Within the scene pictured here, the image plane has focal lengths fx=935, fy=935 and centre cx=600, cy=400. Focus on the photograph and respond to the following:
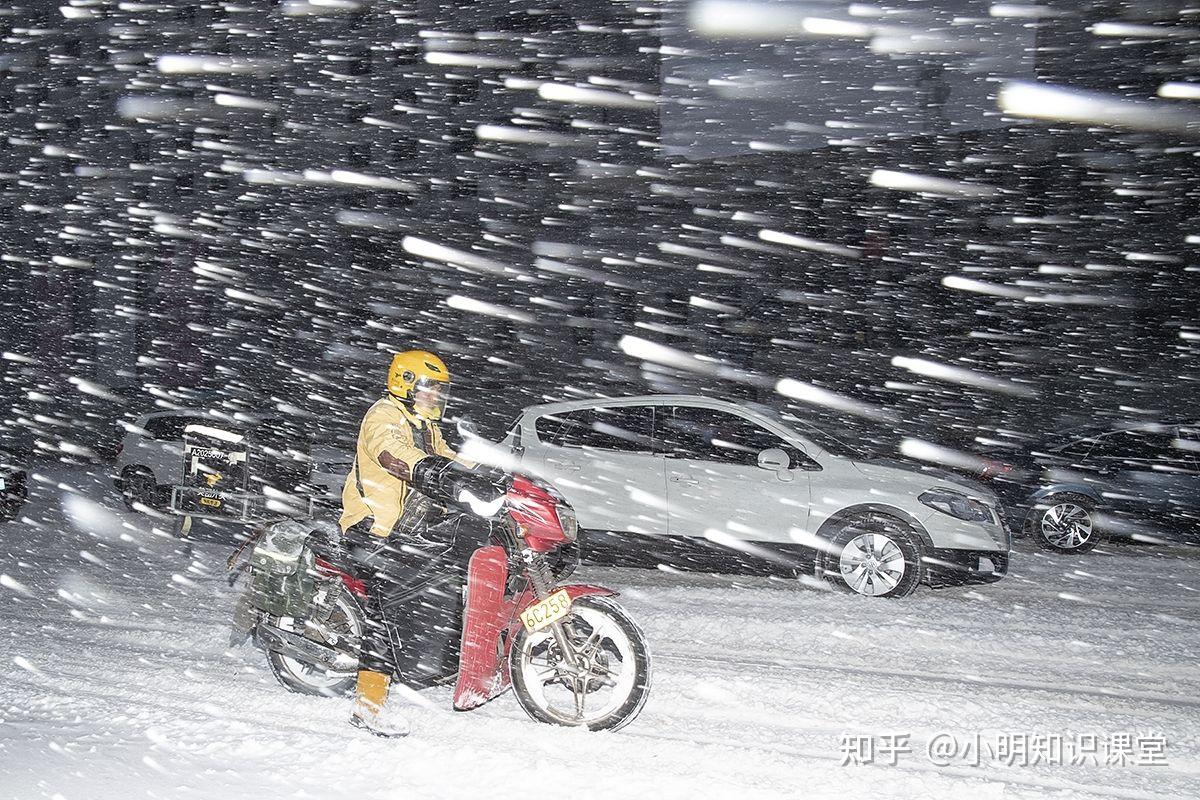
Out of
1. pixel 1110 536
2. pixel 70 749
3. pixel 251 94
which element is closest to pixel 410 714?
pixel 70 749

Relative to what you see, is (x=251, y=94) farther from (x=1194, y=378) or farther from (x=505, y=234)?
(x=1194, y=378)

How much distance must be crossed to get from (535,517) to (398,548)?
70cm

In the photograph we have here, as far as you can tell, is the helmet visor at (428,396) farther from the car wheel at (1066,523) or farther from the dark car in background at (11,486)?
the dark car in background at (11,486)

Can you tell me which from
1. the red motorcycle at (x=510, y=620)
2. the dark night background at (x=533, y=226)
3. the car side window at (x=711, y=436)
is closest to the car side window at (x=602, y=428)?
the car side window at (x=711, y=436)

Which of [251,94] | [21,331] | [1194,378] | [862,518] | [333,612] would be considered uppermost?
[251,94]

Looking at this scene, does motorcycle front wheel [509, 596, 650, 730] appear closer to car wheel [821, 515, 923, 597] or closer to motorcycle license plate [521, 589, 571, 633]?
motorcycle license plate [521, 589, 571, 633]

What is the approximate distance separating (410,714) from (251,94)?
94.9 ft

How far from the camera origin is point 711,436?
8242 millimetres

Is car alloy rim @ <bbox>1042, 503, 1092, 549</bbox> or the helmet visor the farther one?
car alloy rim @ <bbox>1042, 503, 1092, 549</bbox>

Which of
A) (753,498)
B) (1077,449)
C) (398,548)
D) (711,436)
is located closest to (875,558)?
(753,498)

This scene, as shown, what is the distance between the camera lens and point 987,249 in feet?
67.0

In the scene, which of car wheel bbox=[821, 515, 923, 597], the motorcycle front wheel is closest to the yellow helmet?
the motorcycle front wheel

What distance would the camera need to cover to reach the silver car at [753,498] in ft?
25.2

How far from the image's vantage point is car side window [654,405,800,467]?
815cm
